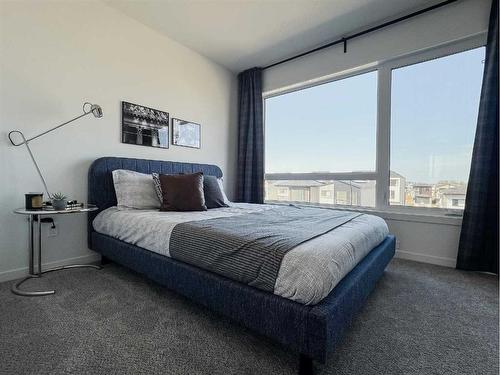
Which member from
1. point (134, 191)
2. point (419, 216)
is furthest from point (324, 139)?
point (134, 191)

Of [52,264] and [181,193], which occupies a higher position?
[181,193]

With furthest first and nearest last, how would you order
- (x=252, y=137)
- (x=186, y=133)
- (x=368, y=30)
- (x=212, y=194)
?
(x=252, y=137)
(x=186, y=133)
(x=368, y=30)
(x=212, y=194)

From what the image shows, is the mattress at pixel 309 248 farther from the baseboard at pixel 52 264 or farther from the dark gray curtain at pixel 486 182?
the dark gray curtain at pixel 486 182

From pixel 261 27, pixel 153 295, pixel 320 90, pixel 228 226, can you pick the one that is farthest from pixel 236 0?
pixel 153 295

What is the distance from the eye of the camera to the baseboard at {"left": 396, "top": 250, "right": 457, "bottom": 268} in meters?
2.48

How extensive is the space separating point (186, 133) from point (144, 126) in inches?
23.8

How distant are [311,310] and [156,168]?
2.46 meters

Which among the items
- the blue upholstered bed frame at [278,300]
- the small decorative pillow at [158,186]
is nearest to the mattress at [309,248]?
the blue upholstered bed frame at [278,300]

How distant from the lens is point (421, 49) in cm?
262

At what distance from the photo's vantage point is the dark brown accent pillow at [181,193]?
7.61ft

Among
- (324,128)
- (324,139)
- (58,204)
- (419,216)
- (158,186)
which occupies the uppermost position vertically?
(324,128)

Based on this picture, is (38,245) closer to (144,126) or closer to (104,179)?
(104,179)

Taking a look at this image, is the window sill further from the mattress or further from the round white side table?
the round white side table

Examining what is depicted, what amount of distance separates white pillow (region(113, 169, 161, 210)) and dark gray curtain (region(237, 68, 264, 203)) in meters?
1.69
